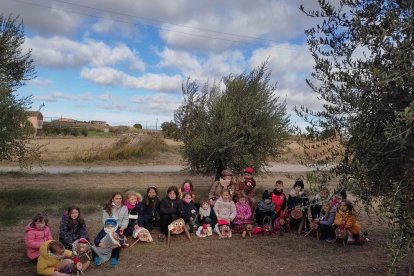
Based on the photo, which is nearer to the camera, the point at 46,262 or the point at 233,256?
the point at 46,262

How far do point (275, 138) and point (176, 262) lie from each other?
7210 mm

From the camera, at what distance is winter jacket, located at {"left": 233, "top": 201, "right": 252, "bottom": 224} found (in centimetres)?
1026

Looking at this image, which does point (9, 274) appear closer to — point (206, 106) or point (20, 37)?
point (206, 106)

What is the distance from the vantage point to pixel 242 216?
10.3m

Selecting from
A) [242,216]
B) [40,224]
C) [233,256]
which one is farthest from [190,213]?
[40,224]

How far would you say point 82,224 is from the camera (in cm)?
857

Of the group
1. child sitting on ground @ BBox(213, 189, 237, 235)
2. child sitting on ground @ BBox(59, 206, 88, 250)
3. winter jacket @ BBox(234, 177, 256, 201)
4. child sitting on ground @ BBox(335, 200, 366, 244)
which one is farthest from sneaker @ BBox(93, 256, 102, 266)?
child sitting on ground @ BBox(335, 200, 366, 244)

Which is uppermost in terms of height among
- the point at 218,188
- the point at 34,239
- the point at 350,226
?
the point at 218,188

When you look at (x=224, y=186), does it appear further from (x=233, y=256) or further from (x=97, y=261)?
(x=97, y=261)

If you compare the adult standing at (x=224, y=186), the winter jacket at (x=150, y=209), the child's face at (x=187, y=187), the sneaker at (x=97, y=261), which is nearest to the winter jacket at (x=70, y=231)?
the sneaker at (x=97, y=261)

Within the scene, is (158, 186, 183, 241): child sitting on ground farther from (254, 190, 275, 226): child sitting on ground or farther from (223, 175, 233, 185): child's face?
(254, 190, 275, 226): child sitting on ground

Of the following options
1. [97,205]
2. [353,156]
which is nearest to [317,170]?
[353,156]

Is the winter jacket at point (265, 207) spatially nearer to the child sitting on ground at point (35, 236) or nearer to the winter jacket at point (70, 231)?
the winter jacket at point (70, 231)

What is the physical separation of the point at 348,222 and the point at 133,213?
474 centimetres
